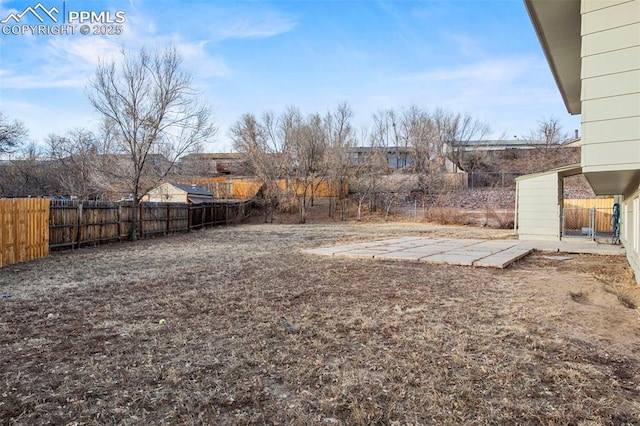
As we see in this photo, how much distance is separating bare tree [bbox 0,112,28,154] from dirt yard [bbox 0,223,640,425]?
2615 centimetres

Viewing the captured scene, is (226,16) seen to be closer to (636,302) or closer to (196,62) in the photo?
(196,62)

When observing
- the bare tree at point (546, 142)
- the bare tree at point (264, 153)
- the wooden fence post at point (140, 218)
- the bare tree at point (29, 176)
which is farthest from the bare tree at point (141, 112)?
the bare tree at point (546, 142)

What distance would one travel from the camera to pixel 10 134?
26281 millimetres

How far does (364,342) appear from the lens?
135 inches

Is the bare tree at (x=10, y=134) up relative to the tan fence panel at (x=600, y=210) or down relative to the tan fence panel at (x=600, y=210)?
up

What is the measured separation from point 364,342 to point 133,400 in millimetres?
1880

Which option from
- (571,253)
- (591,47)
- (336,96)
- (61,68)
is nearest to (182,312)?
(591,47)

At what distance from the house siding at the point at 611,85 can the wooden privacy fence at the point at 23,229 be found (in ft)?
33.2

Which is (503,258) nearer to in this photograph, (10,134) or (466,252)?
(466,252)

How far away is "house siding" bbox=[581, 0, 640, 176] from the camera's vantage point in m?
3.25

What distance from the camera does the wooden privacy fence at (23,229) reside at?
8039 mm

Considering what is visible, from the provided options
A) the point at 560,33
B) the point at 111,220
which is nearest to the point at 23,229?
the point at 111,220

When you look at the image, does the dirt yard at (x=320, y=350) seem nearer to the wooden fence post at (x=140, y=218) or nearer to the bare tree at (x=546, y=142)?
the wooden fence post at (x=140, y=218)

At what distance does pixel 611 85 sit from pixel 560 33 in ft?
4.48
